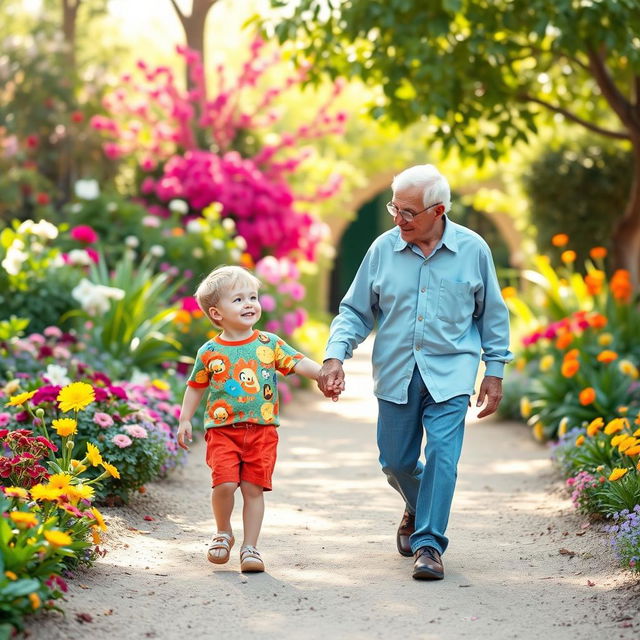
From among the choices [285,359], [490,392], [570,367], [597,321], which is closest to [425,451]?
[490,392]

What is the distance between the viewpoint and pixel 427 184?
4387 mm

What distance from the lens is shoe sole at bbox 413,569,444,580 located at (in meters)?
4.28

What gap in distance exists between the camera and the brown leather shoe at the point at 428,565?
14.0ft

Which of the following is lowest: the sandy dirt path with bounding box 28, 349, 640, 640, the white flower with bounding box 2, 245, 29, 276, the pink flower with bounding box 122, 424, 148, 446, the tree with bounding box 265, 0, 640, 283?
the sandy dirt path with bounding box 28, 349, 640, 640

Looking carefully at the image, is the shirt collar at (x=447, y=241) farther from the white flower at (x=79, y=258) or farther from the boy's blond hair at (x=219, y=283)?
the white flower at (x=79, y=258)

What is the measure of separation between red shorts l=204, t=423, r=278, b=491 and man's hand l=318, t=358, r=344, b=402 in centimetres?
30

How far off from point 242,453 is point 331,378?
18.8 inches

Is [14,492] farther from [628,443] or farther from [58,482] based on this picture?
[628,443]

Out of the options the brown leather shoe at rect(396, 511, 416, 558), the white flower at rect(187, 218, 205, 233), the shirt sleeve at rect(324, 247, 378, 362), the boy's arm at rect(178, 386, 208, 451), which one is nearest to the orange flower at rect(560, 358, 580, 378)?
the brown leather shoe at rect(396, 511, 416, 558)

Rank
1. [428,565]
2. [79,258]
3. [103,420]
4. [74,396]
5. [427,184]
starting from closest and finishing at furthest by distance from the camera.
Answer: [428,565], [427,184], [74,396], [103,420], [79,258]

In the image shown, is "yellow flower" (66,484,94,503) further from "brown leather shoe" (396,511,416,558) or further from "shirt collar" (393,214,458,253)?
"shirt collar" (393,214,458,253)

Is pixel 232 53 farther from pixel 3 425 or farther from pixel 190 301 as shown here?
pixel 3 425

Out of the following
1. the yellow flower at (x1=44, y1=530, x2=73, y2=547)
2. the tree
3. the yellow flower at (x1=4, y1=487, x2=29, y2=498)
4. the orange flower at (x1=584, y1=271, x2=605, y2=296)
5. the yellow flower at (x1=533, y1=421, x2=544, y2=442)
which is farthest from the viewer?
the orange flower at (x1=584, y1=271, x2=605, y2=296)

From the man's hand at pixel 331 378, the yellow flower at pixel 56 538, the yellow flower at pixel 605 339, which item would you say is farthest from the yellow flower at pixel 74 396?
the yellow flower at pixel 605 339
